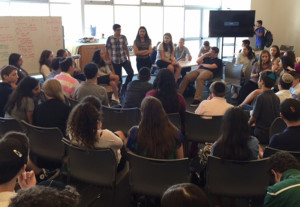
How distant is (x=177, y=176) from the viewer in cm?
245

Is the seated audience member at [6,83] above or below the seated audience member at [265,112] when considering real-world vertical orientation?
above

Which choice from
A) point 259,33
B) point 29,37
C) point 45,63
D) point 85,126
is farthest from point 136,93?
point 259,33

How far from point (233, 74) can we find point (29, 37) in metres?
3.99

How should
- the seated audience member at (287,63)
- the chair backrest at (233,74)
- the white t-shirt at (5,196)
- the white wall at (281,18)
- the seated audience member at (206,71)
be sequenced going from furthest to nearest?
the white wall at (281,18)
the seated audience member at (206,71)
the chair backrest at (233,74)
the seated audience member at (287,63)
the white t-shirt at (5,196)

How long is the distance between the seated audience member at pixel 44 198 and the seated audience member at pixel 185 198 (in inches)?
13.3

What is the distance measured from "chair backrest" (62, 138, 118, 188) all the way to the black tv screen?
723 centimetres

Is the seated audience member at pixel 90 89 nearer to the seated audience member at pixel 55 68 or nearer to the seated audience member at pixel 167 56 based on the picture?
the seated audience member at pixel 55 68

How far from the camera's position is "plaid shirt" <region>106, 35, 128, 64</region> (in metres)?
6.72

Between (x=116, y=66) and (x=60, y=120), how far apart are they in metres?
3.76

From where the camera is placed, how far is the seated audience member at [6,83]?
3.84 m

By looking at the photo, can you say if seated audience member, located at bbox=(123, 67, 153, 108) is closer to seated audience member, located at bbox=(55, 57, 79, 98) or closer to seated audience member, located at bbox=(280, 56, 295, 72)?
seated audience member, located at bbox=(55, 57, 79, 98)

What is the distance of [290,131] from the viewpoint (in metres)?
2.65

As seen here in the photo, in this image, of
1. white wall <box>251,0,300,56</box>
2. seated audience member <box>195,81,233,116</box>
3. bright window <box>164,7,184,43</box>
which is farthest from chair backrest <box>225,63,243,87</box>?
white wall <box>251,0,300,56</box>

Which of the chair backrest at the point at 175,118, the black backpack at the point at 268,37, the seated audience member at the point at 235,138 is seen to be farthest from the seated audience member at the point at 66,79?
the black backpack at the point at 268,37
